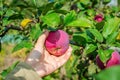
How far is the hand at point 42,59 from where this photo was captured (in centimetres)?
123

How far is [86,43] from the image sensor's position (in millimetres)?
1234

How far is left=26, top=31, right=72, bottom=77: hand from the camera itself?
48.6 inches

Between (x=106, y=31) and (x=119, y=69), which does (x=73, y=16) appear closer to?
(x=106, y=31)

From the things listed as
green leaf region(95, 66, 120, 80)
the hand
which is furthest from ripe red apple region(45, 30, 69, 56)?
green leaf region(95, 66, 120, 80)

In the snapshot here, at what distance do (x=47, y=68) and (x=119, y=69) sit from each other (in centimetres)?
110

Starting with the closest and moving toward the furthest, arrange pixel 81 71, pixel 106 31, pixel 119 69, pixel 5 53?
pixel 119 69 → pixel 106 31 → pixel 81 71 → pixel 5 53

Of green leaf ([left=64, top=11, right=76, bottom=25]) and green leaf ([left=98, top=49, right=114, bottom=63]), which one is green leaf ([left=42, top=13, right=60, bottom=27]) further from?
green leaf ([left=98, top=49, right=114, bottom=63])

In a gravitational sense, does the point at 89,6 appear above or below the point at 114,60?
above

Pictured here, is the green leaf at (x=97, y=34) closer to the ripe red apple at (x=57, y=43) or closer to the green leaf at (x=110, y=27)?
the green leaf at (x=110, y=27)

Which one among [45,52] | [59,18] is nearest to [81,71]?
[45,52]

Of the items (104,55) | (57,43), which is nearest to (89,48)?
(104,55)

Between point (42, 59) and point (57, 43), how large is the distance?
0.34 feet

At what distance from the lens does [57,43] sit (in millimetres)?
1280

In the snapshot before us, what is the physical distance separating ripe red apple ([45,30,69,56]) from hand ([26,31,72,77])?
0.03 meters
